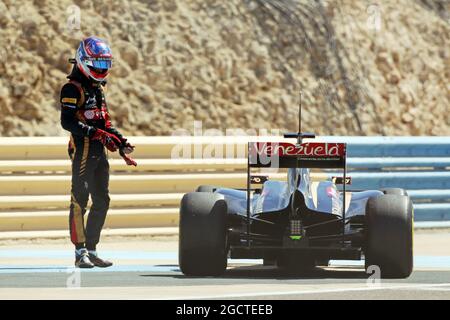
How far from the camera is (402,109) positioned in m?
21.4

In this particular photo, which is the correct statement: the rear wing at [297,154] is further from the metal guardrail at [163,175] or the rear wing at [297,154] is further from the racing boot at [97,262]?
the metal guardrail at [163,175]

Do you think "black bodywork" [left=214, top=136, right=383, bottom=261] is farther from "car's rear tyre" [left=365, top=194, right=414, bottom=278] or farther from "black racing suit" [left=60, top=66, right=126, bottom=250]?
"black racing suit" [left=60, top=66, right=126, bottom=250]

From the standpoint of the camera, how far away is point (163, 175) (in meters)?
15.8

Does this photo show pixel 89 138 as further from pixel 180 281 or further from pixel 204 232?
pixel 180 281

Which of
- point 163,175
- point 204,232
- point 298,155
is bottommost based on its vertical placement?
point 204,232

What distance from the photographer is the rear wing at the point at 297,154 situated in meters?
10.4

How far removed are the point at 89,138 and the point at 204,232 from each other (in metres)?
1.60

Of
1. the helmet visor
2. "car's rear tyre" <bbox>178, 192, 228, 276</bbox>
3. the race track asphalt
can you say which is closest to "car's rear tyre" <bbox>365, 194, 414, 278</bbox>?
the race track asphalt

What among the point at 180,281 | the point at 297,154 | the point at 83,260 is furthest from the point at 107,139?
the point at 297,154

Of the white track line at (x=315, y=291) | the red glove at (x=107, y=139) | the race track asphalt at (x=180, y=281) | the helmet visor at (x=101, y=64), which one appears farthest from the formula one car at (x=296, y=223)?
the helmet visor at (x=101, y=64)

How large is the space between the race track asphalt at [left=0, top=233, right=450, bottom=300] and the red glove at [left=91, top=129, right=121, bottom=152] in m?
1.08

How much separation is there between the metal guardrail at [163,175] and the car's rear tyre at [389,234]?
5.28 metres

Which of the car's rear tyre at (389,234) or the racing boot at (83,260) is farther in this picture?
the racing boot at (83,260)
